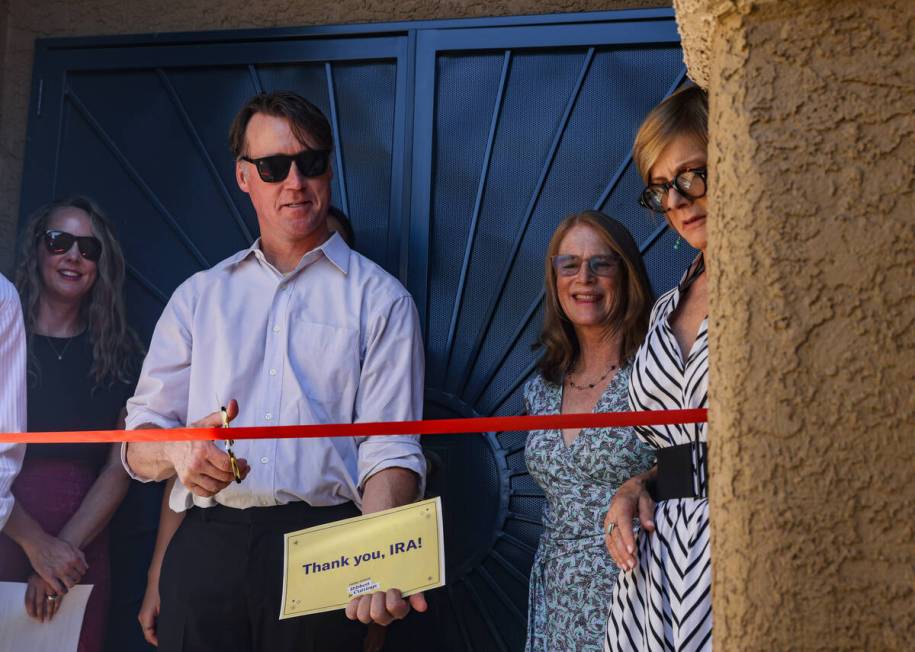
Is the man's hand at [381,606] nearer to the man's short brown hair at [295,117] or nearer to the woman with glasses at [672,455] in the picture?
the woman with glasses at [672,455]

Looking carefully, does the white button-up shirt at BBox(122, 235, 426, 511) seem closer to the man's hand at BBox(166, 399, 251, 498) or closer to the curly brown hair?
the man's hand at BBox(166, 399, 251, 498)

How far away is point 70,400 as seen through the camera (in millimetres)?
3535

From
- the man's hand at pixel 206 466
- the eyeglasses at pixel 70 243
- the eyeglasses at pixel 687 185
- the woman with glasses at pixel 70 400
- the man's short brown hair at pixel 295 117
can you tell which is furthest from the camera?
the eyeglasses at pixel 70 243

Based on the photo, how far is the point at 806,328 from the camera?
4.40 ft

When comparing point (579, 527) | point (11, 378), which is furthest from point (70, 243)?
point (579, 527)

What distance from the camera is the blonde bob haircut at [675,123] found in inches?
91.8

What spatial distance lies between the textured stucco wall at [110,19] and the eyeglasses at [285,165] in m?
1.06

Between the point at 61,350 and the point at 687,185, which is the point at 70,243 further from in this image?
the point at 687,185

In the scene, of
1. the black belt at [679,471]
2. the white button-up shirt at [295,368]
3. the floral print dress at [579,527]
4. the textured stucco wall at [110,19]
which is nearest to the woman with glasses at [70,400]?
the textured stucco wall at [110,19]

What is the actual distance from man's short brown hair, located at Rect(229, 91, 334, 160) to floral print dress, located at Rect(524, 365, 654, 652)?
1042 millimetres

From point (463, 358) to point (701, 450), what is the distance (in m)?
1.81

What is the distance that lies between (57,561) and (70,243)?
1.08 m

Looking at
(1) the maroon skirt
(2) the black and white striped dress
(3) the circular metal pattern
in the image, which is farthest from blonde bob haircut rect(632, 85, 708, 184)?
(1) the maroon skirt

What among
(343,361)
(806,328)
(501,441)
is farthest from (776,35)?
(501,441)
